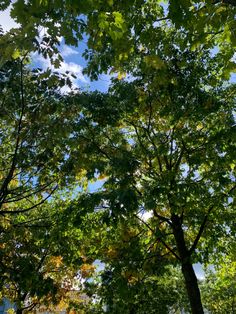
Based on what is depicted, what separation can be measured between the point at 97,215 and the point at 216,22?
27.8 feet

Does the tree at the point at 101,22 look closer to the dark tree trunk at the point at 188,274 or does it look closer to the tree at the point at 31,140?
the tree at the point at 31,140

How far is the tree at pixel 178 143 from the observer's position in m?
9.98

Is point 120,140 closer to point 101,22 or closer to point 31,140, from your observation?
point 31,140

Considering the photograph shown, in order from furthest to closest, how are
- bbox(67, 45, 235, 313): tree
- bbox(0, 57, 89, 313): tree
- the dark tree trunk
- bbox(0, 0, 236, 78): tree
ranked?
the dark tree trunk < bbox(67, 45, 235, 313): tree < bbox(0, 57, 89, 313): tree < bbox(0, 0, 236, 78): tree

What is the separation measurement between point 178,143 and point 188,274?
→ 163 inches

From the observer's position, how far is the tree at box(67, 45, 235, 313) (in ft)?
32.7

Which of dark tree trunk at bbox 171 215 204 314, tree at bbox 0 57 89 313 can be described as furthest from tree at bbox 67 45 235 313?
tree at bbox 0 57 89 313

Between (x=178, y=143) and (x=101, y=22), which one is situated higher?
(x=178, y=143)

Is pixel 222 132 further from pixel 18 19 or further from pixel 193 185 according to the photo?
pixel 18 19

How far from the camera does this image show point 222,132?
1055 cm

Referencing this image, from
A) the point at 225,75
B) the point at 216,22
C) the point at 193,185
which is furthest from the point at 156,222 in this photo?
the point at 216,22

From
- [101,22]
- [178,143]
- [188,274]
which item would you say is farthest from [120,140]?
[101,22]

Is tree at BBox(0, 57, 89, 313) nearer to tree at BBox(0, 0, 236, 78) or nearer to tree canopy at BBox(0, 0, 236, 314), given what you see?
tree canopy at BBox(0, 0, 236, 314)

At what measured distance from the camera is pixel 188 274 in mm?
11664
